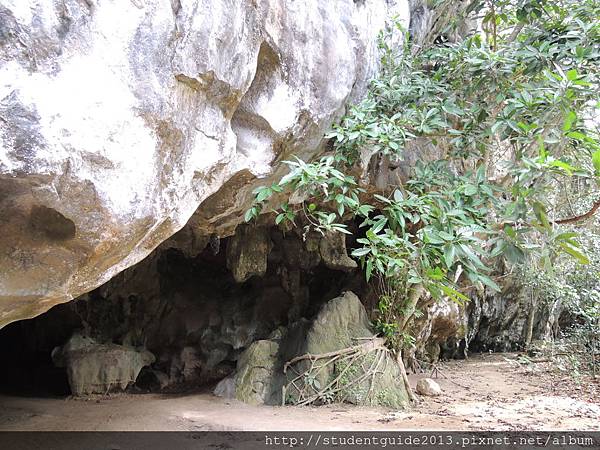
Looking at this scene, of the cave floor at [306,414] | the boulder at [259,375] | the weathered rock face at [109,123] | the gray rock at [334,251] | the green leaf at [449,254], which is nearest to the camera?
the weathered rock face at [109,123]

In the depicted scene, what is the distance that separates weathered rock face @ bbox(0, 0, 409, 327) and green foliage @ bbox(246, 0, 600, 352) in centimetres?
86

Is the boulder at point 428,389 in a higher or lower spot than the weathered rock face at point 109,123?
lower

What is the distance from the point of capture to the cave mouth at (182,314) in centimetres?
857

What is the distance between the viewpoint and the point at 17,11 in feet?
7.66

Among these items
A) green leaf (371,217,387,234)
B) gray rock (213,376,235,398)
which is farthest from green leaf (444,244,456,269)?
gray rock (213,376,235,398)

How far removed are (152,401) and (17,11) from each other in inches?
209

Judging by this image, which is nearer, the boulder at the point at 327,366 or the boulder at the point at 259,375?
the boulder at the point at 327,366

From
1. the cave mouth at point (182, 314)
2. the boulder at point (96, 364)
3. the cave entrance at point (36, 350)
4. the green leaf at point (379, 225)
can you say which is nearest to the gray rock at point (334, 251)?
the cave mouth at point (182, 314)

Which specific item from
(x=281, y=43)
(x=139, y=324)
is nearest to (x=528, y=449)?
(x=281, y=43)

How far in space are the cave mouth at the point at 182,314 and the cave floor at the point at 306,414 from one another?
1.74 meters

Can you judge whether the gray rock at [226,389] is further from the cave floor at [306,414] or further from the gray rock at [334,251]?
the gray rock at [334,251]

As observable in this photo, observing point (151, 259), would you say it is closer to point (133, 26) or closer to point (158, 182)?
point (158, 182)

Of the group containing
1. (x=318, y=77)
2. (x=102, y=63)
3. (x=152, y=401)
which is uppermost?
(x=318, y=77)

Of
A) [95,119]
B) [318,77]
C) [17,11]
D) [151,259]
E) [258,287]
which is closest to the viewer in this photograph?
[17,11]
